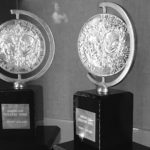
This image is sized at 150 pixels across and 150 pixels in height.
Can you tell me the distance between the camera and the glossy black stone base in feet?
4.06

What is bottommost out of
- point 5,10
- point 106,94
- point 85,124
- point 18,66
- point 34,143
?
point 34,143

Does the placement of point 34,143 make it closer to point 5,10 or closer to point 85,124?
point 85,124

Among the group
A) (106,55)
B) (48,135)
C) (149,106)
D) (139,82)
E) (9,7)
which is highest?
(9,7)

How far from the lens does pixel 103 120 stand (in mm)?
1027

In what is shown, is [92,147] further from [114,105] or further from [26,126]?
[26,126]

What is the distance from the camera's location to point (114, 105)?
41.5 inches

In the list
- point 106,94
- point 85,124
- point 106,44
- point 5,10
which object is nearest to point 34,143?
point 85,124

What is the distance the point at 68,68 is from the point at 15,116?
0.42 m

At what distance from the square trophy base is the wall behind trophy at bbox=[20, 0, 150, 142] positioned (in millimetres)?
162

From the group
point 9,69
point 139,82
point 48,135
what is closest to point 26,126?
point 48,135

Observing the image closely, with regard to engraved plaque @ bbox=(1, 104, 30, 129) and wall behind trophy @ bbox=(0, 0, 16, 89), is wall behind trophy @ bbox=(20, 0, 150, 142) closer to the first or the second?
wall behind trophy @ bbox=(0, 0, 16, 89)

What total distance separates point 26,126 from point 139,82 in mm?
593

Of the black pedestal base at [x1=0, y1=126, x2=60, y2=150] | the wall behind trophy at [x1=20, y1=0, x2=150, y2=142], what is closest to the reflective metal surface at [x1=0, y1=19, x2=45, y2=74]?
the wall behind trophy at [x1=20, y1=0, x2=150, y2=142]

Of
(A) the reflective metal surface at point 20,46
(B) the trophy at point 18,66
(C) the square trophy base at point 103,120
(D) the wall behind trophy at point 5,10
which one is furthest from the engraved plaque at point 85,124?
(D) the wall behind trophy at point 5,10
